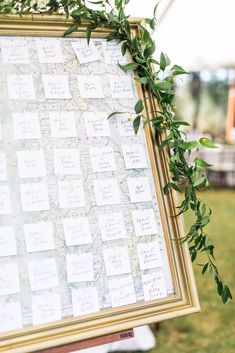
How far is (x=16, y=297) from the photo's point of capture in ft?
3.17

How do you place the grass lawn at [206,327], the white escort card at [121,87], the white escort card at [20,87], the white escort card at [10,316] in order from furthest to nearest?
the grass lawn at [206,327] → the white escort card at [121,87] → the white escort card at [20,87] → the white escort card at [10,316]

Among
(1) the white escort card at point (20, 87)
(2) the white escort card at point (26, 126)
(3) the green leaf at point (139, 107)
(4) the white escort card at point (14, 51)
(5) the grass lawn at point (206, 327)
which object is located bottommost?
(5) the grass lawn at point (206, 327)

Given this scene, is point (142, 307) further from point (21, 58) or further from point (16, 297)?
point (21, 58)

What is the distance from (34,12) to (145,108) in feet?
1.09

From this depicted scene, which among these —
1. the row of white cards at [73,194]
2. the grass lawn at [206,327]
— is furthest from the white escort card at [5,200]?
the grass lawn at [206,327]

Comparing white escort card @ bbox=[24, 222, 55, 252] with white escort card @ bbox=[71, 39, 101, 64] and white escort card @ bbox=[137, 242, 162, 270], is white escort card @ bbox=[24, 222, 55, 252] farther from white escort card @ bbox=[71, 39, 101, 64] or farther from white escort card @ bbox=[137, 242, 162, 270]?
white escort card @ bbox=[71, 39, 101, 64]

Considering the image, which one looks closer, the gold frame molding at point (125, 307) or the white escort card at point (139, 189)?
the gold frame molding at point (125, 307)

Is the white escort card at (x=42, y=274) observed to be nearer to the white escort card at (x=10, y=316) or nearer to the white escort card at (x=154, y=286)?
the white escort card at (x=10, y=316)

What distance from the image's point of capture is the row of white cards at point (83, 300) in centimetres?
95

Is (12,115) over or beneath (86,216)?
over

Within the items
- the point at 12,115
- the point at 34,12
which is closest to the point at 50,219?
the point at 12,115

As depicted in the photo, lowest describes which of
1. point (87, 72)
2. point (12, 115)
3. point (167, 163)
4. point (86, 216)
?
point (86, 216)

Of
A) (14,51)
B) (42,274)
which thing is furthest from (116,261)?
(14,51)

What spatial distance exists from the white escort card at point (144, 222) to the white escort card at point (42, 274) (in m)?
0.21
